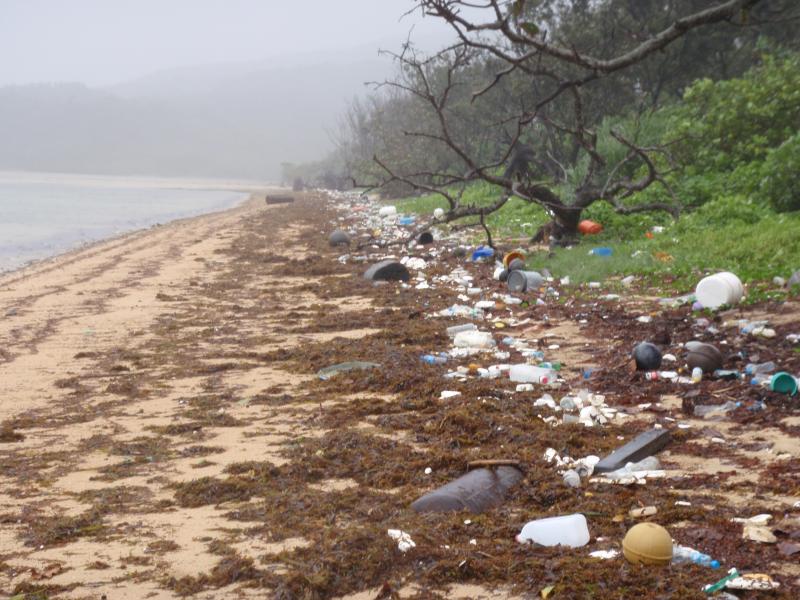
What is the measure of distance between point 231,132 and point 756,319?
126m

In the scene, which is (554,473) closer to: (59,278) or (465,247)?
(465,247)

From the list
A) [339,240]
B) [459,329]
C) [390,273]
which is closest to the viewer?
[459,329]

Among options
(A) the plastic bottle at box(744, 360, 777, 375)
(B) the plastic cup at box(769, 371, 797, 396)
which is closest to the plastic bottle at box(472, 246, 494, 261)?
(A) the plastic bottle at box(744, 360, 777, 375)

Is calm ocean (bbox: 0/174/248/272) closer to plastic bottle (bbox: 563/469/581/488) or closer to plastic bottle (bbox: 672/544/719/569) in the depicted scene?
plastic bottle (bbox: 563/469/581/488)

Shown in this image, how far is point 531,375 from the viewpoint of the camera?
18.5 ft

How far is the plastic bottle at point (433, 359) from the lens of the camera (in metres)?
6.27

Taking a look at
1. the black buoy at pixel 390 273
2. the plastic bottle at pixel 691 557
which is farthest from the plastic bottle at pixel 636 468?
the black buoy at pixel 390 273

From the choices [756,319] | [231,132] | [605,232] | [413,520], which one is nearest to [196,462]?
[413,520]

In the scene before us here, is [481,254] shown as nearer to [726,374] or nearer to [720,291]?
[720,291]

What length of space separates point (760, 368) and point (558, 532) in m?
2.72

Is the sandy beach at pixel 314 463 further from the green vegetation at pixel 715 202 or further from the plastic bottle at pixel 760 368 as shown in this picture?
the green vegetation at pixel 715 202

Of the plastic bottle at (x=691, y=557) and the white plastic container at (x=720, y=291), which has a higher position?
the white plastic container at (x=720, y=291)

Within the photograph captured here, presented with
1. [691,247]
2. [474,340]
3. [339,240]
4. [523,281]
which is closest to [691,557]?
[474,340]

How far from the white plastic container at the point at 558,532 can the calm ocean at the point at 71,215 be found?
15.5m
